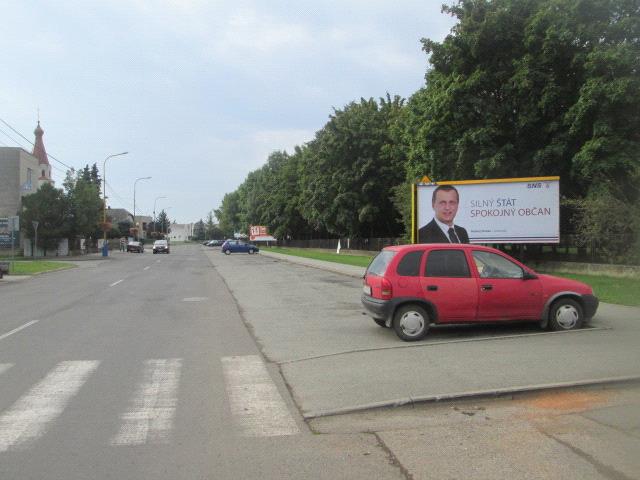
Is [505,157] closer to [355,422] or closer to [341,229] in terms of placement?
[355,422]

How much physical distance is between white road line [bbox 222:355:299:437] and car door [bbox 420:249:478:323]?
123 inches

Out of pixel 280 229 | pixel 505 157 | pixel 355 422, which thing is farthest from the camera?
pixel 280 229

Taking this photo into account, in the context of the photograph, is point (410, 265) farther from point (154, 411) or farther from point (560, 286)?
point (154, 411)

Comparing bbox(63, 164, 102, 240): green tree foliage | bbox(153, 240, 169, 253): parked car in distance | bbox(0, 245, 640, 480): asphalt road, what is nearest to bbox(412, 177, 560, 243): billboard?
bbox(0, 245, 640, 480): asphalt road

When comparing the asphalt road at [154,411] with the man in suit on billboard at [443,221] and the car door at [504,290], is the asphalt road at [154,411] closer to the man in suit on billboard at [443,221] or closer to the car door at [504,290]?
the car door at [504,290]

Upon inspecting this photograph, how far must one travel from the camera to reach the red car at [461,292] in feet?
31.8

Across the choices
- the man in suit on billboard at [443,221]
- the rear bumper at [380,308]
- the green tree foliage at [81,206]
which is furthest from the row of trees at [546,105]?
the green tree foliage at [81,206]

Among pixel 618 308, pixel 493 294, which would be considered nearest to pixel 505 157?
pixel 618 308

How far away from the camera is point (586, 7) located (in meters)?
24.8

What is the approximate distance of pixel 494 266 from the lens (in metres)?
10.0

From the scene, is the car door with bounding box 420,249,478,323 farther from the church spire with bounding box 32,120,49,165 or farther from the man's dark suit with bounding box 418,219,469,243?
the church spire with bounding box 32,120,49,165

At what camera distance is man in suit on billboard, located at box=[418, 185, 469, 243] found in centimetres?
2414

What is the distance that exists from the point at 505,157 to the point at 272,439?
78.6 ft

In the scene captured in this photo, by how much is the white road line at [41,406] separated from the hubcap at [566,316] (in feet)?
24.5
